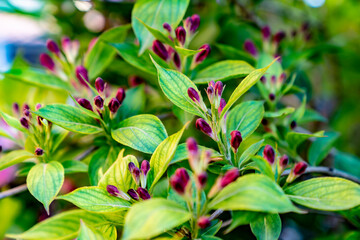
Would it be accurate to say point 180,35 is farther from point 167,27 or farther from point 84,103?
point 84,103

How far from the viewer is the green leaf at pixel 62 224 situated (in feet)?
1.83

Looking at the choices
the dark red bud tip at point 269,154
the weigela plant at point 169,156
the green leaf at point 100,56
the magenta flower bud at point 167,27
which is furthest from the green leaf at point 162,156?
the green leaf at point 100,56

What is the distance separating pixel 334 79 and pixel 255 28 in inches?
29.2

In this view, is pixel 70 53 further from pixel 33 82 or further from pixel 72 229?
pixel 72 229

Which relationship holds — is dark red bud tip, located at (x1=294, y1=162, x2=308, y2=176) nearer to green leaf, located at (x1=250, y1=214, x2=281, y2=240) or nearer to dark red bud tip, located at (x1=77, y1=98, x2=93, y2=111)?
green leaf, located at (x1=250, y1=214, x2=281, y2=240)

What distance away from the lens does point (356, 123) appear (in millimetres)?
1859

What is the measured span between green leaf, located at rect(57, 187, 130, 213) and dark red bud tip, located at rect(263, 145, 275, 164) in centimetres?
22

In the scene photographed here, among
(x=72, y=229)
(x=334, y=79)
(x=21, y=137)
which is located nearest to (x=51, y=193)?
(x=72, y=229)

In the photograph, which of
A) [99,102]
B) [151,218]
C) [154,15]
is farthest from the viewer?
[154,15]

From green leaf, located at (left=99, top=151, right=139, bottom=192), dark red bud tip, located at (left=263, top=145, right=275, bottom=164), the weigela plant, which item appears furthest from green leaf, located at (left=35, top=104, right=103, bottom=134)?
dark red bud tip, located at (left=263, top=145, right=275, bottom=164)

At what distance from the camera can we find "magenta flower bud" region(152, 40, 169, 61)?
2.16ft

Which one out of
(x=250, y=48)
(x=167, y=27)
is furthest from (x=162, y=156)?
(x=250, y=48)

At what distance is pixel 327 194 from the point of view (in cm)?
48

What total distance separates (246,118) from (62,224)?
37 centimetres
